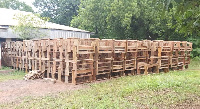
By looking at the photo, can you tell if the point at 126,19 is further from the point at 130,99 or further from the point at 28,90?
the point at 130,99

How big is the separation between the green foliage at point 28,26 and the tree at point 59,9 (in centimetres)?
1816

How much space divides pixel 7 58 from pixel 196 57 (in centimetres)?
1750

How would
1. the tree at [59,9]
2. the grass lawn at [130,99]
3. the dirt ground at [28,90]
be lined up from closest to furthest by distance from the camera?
the grass lawn at [130,99] → the dirt ground at [28,90] → the tree at [59,9]

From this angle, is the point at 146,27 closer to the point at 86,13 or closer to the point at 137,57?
the point at 86,13

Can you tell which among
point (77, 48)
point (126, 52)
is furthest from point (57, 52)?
point (126, 52)

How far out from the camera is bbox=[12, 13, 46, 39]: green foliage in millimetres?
15211

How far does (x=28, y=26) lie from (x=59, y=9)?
20.4m

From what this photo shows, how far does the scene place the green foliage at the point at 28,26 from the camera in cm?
1521

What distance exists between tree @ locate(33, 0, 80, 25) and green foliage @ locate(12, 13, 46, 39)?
59.6 ft

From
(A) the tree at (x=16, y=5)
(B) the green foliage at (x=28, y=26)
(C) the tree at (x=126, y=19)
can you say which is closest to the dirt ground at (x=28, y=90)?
(B) the green foliage at (x=28, y=26)

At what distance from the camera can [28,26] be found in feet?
51.2

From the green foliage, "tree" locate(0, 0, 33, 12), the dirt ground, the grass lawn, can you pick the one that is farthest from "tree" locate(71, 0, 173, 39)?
"tree" locate(0, 0, 33, 12)

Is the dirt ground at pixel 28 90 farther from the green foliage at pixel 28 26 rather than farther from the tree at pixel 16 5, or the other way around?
the tree at pixel 16 5

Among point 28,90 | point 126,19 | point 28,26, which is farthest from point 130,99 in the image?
point 126,19
